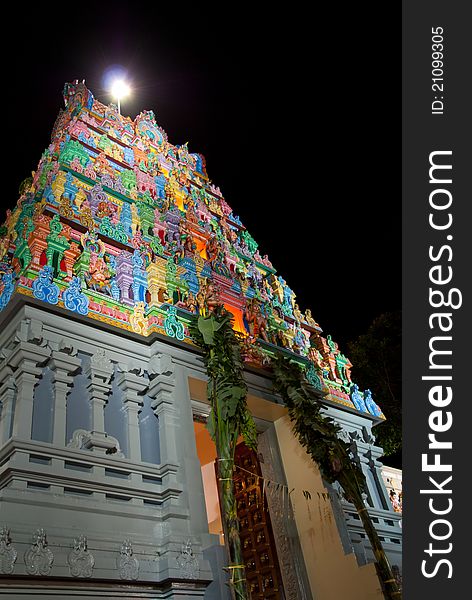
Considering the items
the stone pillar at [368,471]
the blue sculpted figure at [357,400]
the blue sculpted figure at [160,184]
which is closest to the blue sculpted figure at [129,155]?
the blue sculpted figure at [160,184]

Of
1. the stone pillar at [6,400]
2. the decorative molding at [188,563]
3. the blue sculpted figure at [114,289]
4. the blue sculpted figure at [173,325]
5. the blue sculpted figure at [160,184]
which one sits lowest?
the decorative molding at [188,563]

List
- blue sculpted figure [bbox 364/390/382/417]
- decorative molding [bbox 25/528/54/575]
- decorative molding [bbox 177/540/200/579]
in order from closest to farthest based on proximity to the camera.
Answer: decorative molding [bbox 25/528/54/575] → decorative molding [bbox 177/540/200/579] → blue sculpted figure [bbox 364/390/382/417]

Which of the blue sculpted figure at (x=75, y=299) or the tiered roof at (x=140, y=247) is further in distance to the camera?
the tiered roof at (x=140, y=247)

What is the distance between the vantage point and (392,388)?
22.9 meters

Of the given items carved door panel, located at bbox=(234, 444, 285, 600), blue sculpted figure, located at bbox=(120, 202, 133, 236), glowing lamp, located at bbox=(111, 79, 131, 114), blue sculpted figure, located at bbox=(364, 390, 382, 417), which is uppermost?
glowing lamp, located at bbox=(111, 79, 131, 114)

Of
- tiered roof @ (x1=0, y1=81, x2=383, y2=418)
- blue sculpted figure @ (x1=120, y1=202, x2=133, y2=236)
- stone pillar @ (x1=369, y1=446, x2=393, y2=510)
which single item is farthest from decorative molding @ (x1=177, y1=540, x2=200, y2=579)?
blue sculpted figure @ (x1=120, y1=202, x2=133, y2=236)

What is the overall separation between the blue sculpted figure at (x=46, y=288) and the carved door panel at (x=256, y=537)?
488 centimetres

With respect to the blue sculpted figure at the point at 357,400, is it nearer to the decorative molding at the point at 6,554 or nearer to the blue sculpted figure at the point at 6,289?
the blue sculpted figure at the point at 6,289

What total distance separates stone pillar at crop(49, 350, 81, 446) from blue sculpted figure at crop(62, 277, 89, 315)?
0.90 metres

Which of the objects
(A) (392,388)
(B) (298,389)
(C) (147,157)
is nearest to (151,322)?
(B) (298,389)

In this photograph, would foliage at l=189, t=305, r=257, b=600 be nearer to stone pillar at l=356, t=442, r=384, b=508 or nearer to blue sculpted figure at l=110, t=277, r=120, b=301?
blue sculpted figure at l=110, t=277, r=120, b=301

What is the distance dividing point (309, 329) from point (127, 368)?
7.07 metres

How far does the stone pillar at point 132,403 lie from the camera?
8.20 metres

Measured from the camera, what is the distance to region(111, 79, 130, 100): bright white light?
18.2 m
